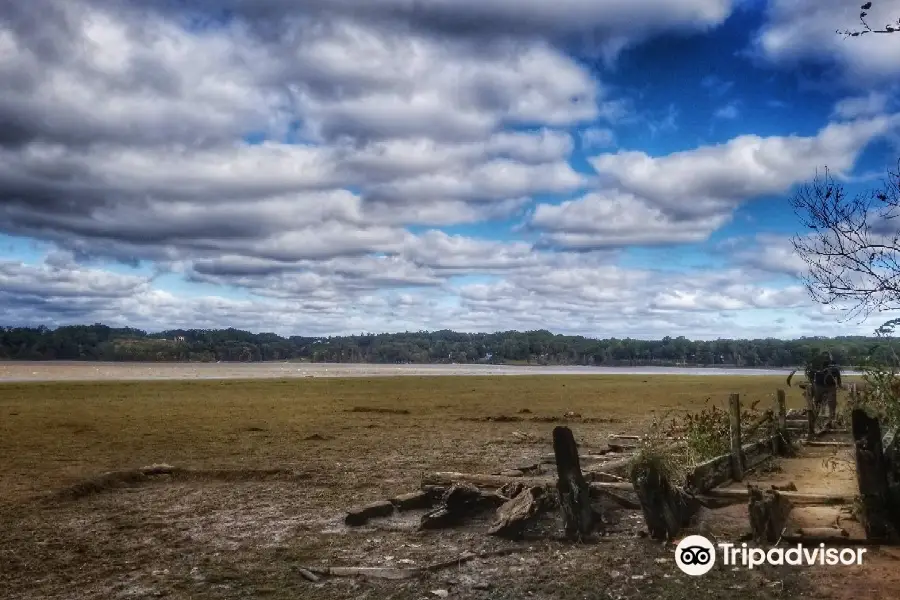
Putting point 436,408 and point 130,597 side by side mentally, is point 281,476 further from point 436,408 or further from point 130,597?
point 436,408

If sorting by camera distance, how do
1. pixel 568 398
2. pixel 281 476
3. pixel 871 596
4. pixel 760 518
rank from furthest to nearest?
pixel 568 398
pixel 281 476
pixel 760 518
pixel 871 596

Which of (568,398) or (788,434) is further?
(568,398)

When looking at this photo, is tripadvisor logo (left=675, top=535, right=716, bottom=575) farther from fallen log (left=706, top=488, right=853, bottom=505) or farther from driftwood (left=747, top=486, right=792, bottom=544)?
fallen log (left=706, top=488, right=853, bottom=505)

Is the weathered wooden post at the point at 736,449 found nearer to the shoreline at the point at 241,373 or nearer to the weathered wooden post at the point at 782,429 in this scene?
the weathered wooden post at the point at 782,429

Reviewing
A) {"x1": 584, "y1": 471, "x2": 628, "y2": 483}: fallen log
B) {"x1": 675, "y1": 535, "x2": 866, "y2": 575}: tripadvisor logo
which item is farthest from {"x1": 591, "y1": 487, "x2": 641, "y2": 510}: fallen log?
{"x1": 675, "y1": 535, "x2": 866, "y2": 575}: tripadvisor logo

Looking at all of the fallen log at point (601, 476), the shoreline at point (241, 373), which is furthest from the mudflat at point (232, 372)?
the fallen log at point (601, 476)

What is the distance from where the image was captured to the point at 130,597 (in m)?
8.67

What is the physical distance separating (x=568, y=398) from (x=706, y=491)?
109ft

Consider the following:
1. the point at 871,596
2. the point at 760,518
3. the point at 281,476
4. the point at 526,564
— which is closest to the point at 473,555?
the point at 526,564

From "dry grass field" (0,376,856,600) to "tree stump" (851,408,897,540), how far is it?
5.15 feet

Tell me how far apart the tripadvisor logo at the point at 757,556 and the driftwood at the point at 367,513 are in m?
5.09

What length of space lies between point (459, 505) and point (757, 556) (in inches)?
185

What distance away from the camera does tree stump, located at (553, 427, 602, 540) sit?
34.3 ft

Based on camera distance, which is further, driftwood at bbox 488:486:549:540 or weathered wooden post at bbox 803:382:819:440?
weathered wooden post at bbox 803:382:819:440
